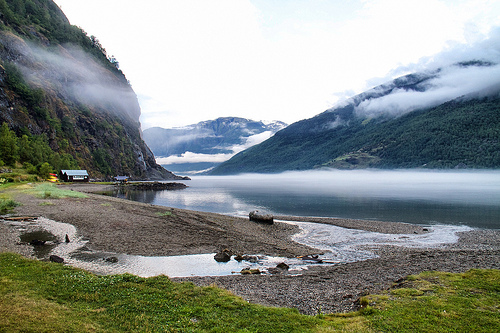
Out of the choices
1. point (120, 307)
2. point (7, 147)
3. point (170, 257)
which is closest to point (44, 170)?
point (7, 147)

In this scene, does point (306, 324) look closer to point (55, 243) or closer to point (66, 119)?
point (55, 243)

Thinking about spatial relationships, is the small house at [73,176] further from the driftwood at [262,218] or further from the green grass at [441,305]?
the green grass at [441,305]

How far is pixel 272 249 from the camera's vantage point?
27.5m

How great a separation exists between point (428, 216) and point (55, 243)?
6218 centimetres

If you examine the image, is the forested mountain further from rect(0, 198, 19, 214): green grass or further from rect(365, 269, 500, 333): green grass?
rect(365, 269, 500, 333): green grass

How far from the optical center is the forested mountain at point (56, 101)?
3999 inches

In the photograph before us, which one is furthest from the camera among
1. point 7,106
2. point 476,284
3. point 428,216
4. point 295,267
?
point 7,106

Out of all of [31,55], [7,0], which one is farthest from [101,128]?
[7,0]

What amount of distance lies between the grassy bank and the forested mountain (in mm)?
94621

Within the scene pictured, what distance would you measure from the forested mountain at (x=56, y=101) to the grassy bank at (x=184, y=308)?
9462 centimetres

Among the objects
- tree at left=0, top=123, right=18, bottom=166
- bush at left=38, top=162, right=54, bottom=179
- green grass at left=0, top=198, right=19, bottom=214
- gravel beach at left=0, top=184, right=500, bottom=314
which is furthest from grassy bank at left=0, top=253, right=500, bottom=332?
bush at left=38, top=162, right=54, bottom=179

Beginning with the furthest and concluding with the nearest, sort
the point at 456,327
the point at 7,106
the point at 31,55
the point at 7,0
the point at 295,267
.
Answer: the point at 7,0 → the point at 31,55 → the point at 7,106 → the point at 295,267 → the point at 456,327

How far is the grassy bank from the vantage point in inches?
380

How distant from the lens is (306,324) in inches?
409
